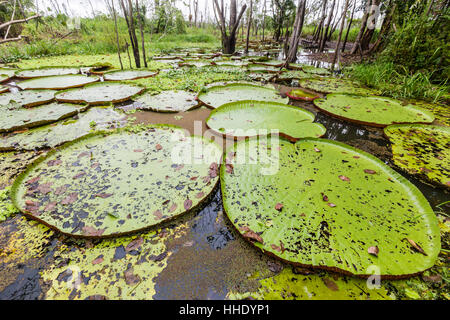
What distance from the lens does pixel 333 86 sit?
3.89m

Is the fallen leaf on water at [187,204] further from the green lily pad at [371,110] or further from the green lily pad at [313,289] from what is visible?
the green lily pad at [371,110]

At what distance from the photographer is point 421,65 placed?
12.4ft

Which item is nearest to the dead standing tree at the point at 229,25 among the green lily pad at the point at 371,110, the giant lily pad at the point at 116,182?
the green lily pad at the point at 371,110

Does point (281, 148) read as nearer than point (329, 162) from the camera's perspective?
No

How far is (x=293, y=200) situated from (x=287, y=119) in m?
1.39

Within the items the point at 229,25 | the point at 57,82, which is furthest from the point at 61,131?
the point at 229,25

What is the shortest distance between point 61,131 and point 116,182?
4.38ft

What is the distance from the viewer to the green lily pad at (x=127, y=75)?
4.16 meters

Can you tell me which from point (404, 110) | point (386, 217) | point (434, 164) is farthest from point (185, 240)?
point (404, 110)

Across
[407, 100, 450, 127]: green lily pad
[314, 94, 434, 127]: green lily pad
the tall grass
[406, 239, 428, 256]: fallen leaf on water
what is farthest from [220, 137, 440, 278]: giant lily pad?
the tall grass

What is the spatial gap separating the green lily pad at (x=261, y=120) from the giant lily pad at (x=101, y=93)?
5.69 feet

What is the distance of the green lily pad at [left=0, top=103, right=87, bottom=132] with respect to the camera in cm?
214

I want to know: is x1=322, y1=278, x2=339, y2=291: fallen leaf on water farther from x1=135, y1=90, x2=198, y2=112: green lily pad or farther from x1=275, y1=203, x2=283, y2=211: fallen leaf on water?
x1=135, y1=90, x2=198, y2=112: green lily pad

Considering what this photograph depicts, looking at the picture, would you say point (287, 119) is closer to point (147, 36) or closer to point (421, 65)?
point (421, 65)
